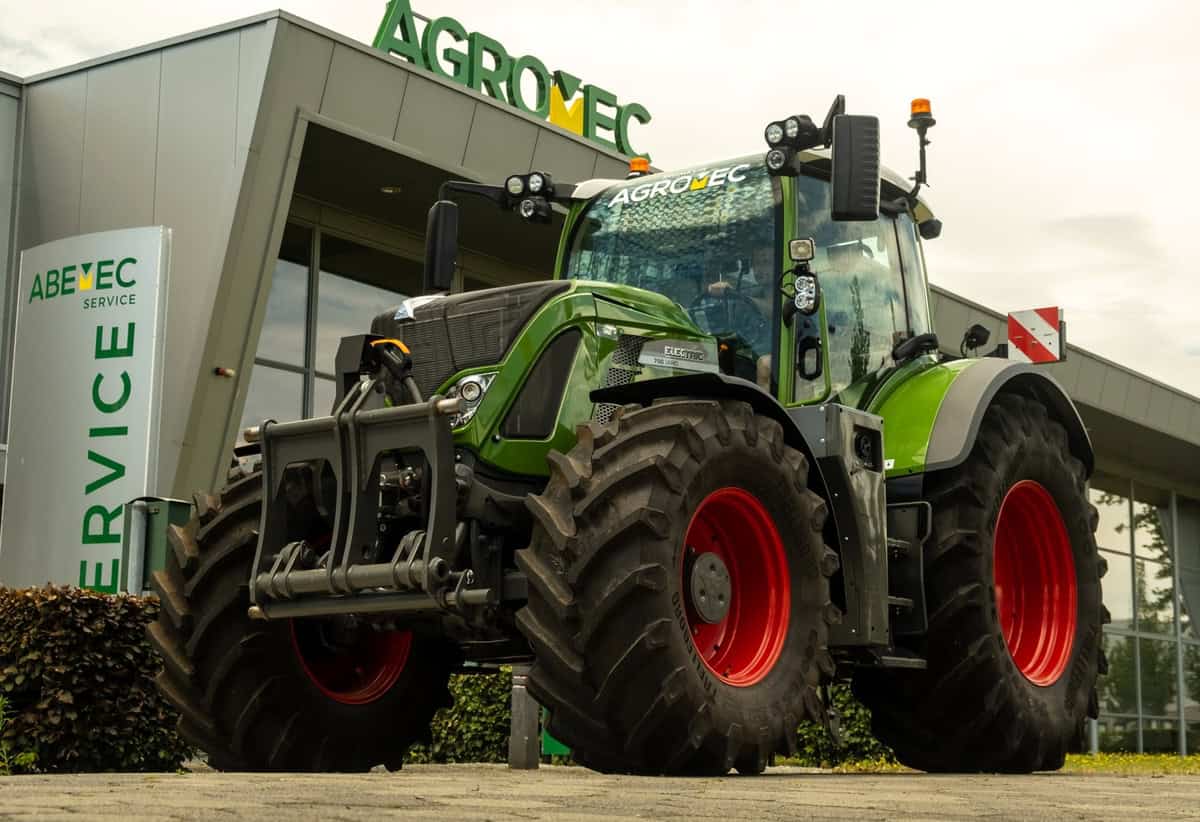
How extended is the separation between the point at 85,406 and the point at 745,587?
7958mm

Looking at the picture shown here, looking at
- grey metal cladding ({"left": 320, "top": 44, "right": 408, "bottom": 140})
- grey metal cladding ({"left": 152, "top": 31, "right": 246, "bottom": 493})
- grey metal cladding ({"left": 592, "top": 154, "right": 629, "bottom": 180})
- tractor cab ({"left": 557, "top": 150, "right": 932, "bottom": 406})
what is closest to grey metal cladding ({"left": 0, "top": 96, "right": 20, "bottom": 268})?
grey metal cladding ({"left": 152, "top": 31, "right": 246, "bottom": 493})

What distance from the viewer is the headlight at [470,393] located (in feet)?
23.0

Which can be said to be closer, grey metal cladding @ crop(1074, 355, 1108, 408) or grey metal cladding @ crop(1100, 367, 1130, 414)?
grey metal cladding @ crop(1074, 355, 1108, 408)

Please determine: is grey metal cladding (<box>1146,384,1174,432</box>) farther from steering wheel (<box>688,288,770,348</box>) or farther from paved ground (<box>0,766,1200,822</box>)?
paved ground (<box>0,766,1200,822</box>)

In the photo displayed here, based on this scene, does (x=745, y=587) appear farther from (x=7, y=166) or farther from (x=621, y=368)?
(x=7, y=166)

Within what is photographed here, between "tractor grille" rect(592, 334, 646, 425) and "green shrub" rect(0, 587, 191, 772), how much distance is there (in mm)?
3595

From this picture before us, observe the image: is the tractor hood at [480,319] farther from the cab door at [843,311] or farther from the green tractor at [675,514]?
the cab door at [843,311]

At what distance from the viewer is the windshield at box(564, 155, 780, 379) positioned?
26.7 ft

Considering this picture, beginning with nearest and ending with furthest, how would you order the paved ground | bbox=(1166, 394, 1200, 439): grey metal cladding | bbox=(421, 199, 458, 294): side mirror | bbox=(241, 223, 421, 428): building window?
the paved ground < bbox=(421, 199, 458, 294): side mirror < bbox=(241, 223, 421, 428): building window < bbox=(1166, 394, 1200, 439): grey metal cladding

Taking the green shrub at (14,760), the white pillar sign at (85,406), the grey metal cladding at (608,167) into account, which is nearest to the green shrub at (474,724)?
the white pillar sign at (85,406)

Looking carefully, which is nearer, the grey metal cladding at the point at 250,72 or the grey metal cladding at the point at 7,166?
the grey metal cladding at the point at 250,72

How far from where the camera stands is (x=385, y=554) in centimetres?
684

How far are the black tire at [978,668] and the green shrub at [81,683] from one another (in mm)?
3889

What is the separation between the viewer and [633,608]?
6.16 m
